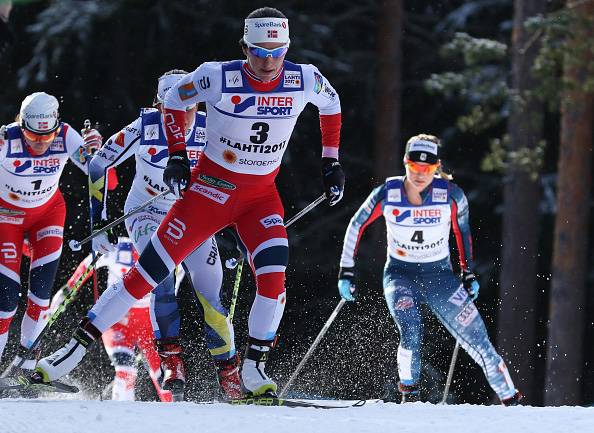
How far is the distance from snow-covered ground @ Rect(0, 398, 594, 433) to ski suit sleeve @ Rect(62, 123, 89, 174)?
98.0 inches

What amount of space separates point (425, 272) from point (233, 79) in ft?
8.94

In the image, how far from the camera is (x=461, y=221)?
7.21m

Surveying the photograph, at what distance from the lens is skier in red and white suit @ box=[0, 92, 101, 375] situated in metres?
6.83

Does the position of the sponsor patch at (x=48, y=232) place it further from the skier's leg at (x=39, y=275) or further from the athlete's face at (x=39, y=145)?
the athlete's face at (x=39, y=145)

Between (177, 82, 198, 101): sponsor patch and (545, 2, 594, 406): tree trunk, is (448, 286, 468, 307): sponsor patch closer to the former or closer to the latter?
(177, 82, 198, 101): sponsor patch

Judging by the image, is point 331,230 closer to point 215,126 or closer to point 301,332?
point 301,332

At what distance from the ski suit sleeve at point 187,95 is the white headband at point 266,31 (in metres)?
0.23

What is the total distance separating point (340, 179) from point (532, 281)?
9.24 metres

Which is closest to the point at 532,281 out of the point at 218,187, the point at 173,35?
the point at 173,35

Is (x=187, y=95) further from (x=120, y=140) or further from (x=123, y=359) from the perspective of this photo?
(x=123, y=359)

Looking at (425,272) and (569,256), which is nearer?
(425,272)

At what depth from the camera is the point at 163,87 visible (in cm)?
635

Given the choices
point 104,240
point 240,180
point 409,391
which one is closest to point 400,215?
point 409,391

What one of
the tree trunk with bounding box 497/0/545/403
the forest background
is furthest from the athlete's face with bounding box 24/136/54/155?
the tree trunk with bounding box 497/0/545/403
